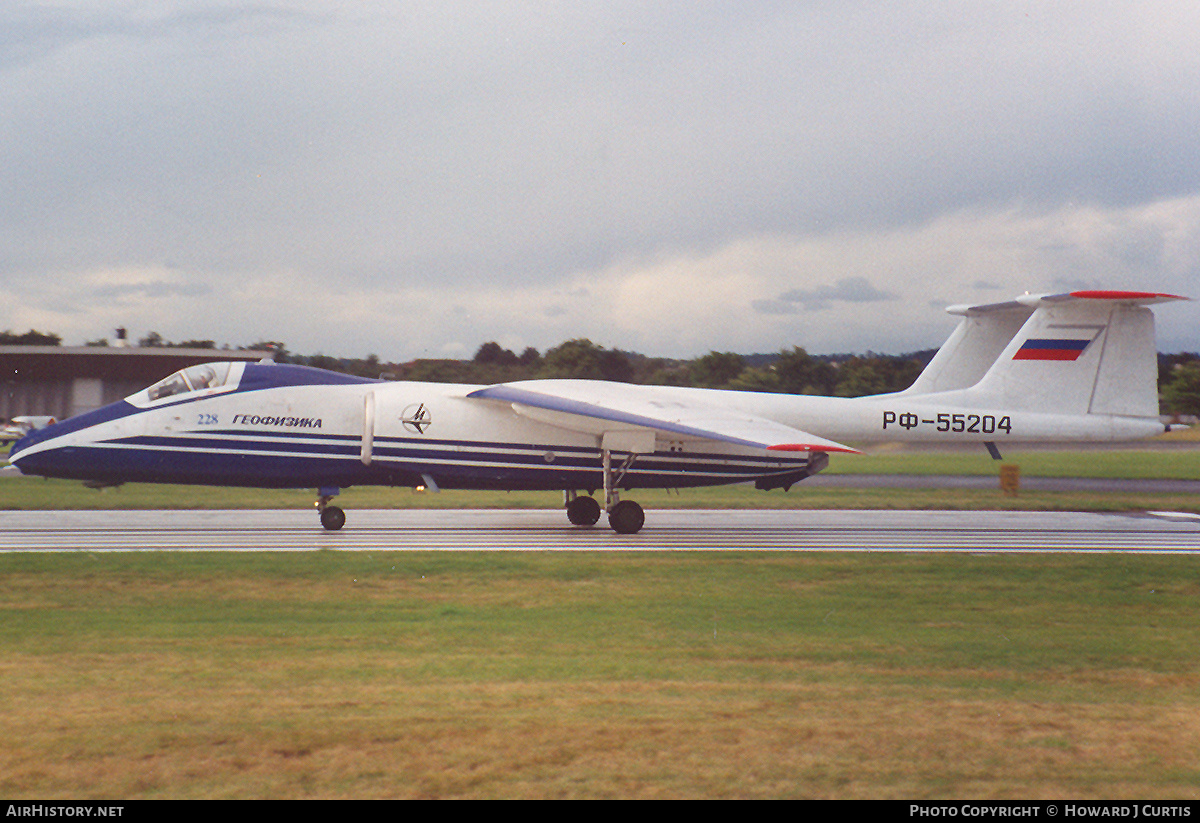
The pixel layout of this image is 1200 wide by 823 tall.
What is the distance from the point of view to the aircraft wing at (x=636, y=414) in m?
16.5

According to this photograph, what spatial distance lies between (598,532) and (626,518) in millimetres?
725

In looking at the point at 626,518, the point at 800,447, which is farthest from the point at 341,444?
the point at 800,447

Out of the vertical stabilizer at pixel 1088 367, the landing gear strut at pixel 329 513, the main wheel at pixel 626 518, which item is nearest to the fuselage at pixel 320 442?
the landing gear strut at pixel 329 513

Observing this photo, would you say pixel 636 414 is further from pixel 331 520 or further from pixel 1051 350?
pixel 1051 350

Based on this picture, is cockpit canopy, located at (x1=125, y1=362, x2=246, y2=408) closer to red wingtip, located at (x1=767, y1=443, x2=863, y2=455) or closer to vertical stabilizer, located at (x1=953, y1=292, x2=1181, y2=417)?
red wingtip, located at (x1=767, y1=443, x2=863, y2=455)

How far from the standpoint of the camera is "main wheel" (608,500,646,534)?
18062 millimetres

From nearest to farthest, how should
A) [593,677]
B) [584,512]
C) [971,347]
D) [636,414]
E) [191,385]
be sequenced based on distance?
[593,677] → [636,414] → [191,385] → [584,512] → [971,347]

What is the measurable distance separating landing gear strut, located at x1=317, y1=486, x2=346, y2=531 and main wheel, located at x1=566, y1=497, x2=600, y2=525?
4569mm

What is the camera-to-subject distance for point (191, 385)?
17.9 meters

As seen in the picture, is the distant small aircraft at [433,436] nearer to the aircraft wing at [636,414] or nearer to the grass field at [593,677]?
the aircraft wing at [636,414]

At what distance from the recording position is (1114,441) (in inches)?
821

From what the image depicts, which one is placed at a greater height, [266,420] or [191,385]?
[191,385]

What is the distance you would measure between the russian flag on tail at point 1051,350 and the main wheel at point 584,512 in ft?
32.2

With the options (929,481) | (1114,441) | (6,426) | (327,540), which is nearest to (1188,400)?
(929,481)
